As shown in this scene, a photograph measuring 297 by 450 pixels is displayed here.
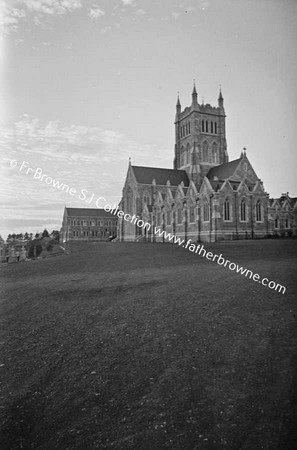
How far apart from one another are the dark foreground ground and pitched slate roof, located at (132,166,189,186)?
2245 inches

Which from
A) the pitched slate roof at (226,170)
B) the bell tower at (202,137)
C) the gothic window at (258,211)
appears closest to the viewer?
the gothic window at (258,211)

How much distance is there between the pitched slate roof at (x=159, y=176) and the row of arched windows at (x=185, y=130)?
28.5 feet

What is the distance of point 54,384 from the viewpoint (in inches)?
224

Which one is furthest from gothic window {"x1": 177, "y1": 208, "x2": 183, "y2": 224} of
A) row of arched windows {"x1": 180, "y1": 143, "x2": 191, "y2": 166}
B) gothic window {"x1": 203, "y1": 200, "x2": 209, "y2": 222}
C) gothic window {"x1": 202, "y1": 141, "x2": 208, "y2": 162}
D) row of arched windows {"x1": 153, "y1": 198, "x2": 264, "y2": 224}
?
row of arched windows {"x1": 180, "y1": 143, "x2": 191, "y2": 166}

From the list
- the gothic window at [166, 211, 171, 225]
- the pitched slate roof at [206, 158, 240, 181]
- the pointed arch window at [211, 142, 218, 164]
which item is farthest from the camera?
the pointed arch window at [211, 142, 218, 164]

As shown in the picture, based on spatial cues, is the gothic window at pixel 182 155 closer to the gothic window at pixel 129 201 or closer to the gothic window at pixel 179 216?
the gothic window at pixel 129 201

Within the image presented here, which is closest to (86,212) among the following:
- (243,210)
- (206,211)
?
(206,211)

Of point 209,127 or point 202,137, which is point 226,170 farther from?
point 209,127

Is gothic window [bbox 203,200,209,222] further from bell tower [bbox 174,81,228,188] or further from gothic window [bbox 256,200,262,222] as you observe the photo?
bell tower [bbox 174,81,228,188]

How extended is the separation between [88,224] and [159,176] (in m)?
50.8

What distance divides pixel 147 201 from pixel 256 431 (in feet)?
204

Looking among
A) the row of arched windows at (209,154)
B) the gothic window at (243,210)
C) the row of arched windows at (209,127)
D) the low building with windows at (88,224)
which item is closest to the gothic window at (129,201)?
the row of arched windows at (209,154)

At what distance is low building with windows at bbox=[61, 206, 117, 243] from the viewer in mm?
110812

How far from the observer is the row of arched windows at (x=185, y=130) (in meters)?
70.1
